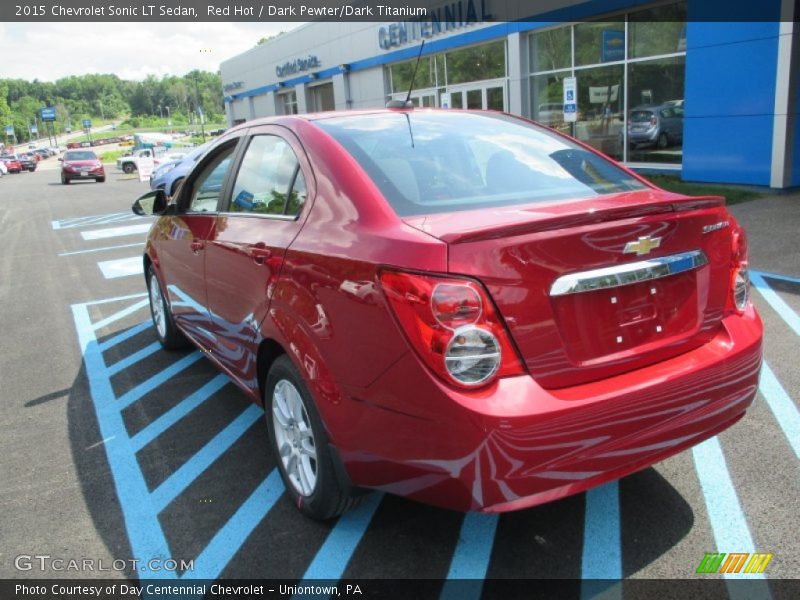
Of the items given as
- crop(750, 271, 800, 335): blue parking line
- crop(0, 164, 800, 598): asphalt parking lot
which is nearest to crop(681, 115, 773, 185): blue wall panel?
crop(750, 271, 800, 335): blue parking line

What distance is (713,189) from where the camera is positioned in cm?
1238

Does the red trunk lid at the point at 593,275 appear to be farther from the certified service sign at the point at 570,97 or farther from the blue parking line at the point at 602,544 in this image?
the certified service sign at the point at 570,97

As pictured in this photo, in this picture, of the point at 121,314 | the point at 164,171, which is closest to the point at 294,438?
the point at 121,314

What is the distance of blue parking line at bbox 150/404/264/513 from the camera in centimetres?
327

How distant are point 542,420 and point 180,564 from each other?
1.62 metres

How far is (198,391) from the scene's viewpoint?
4.59 meters

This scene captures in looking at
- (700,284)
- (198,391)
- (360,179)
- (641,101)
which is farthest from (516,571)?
(641,101)

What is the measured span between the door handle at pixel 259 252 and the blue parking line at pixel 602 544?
179 centimetres

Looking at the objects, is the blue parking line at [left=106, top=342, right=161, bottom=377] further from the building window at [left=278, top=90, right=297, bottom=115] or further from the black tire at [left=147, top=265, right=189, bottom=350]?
the building window at [left=278, top=90, right=297, bottom=115]

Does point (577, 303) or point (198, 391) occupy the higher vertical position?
point (577, 303)

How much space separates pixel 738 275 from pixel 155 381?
3.81m

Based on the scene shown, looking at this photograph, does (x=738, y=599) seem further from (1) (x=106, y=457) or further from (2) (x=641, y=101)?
(2) (x=641, y=101)

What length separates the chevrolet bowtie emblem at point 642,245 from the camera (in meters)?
2.33

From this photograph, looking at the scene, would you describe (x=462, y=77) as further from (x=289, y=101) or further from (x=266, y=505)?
(x=266, y=505)
